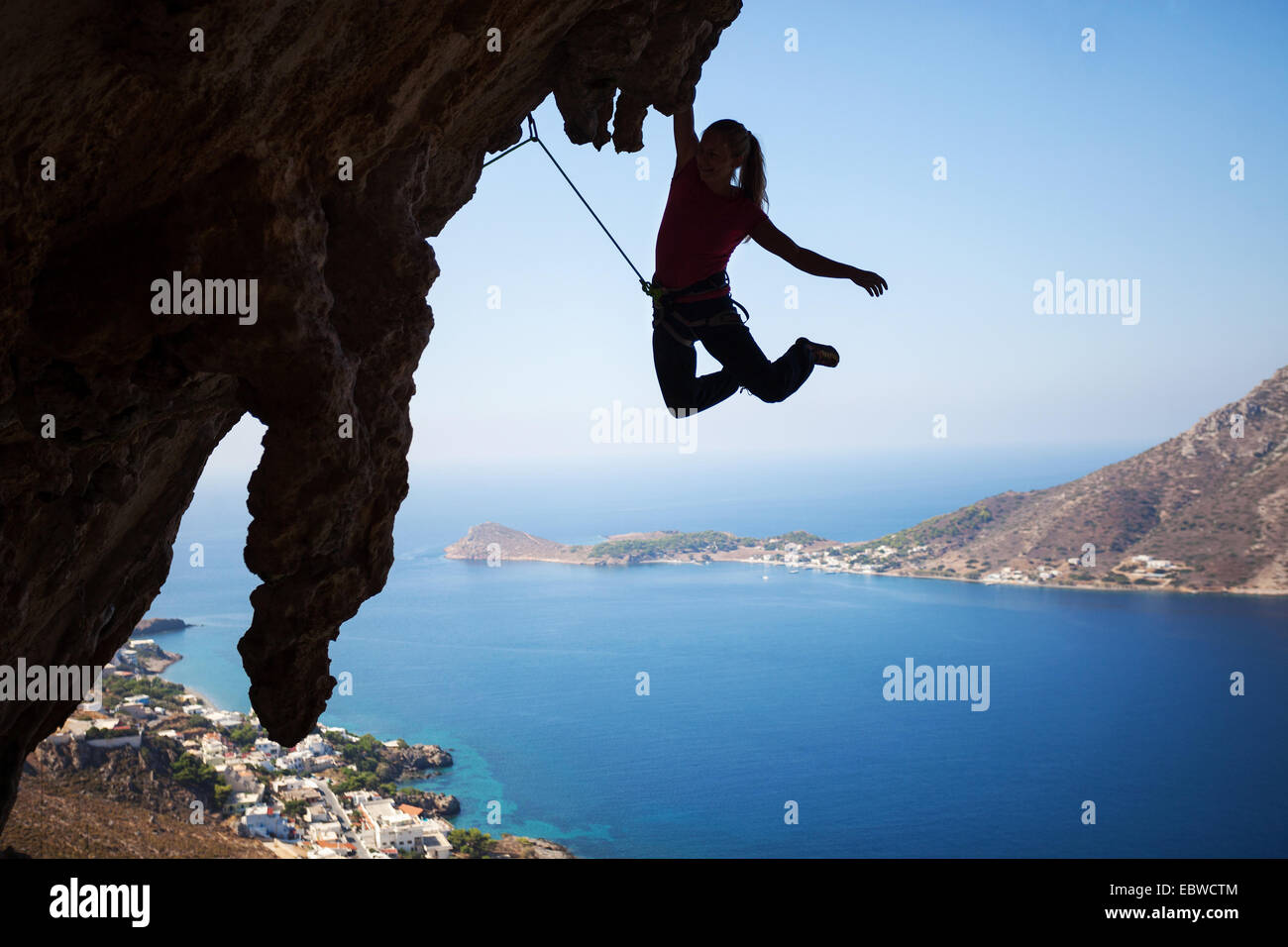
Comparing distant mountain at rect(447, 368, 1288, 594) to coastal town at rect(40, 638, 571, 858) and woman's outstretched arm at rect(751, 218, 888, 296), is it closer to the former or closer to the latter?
coastal town at rect(40, 638, 571, 858)

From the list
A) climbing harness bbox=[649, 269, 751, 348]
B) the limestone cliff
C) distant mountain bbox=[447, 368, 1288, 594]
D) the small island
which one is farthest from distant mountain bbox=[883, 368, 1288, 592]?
the small island

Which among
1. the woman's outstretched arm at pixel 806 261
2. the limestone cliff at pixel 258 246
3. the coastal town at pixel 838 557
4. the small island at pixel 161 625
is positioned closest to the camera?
the limestone cliff at pixel 258 246

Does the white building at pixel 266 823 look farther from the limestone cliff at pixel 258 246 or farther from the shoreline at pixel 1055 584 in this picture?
the shoreline at pixel 1055 584

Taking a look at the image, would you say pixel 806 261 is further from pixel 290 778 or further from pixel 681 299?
pixel 290 778

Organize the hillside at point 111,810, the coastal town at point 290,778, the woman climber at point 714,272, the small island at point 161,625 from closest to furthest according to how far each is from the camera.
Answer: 1. the woman climber at point 714,272
2. the hillside at point 111,810
3. the coastal town at point 290,778
4. the small island at point 161,625

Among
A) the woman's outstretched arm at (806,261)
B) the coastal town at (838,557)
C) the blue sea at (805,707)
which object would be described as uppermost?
the woman's outstretched arm at (806,261)

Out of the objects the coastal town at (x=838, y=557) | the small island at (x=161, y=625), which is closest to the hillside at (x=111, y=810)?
the small island at (x=161, y=625)

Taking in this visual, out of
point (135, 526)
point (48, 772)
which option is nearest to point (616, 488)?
point (48, 772)
